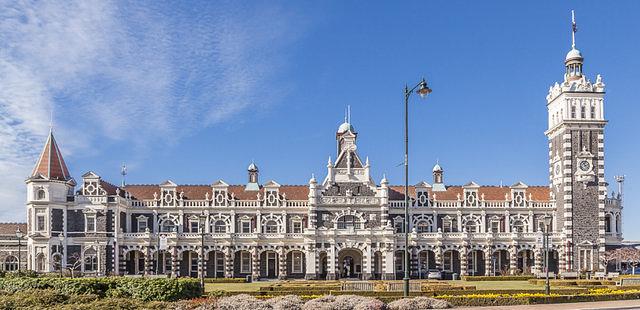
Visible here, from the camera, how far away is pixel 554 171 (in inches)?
3118

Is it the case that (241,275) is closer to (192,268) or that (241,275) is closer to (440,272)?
(192,268)

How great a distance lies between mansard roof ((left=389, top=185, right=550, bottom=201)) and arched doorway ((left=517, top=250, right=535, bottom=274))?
21.8ft

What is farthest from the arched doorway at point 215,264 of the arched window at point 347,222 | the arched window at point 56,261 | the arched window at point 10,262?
the arched window at point 10,262

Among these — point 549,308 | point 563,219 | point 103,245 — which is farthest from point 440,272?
point 549,308

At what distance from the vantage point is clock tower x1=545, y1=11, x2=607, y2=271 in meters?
74.6

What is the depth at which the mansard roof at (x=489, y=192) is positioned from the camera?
263 ft

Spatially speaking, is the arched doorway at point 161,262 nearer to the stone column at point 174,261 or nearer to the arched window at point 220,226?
the stone column at point 174,261

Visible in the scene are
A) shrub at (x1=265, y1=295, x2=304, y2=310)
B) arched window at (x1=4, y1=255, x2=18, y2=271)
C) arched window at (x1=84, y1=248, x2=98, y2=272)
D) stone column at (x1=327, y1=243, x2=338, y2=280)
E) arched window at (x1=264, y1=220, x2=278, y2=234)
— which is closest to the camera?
shrub at (x1=265, y1=295, x2=304, y2=310)

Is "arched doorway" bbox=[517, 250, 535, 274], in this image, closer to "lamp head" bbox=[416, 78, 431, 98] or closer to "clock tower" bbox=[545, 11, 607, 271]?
"clock tower" bbox=[545, 11, 607, 271]

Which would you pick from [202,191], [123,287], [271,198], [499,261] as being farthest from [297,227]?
[123,287]

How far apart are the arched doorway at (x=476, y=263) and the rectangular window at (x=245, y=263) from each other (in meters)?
24.2

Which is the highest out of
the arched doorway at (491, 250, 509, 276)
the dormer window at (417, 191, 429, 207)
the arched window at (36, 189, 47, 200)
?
the arched window at (36, 189, 47, 200)

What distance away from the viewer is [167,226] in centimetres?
7719

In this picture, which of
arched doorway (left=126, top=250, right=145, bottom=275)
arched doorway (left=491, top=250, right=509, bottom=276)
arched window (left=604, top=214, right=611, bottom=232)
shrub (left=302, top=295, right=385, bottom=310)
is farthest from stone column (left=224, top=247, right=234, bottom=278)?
shrub (left=302, top=295, right=385, bottom=310)
